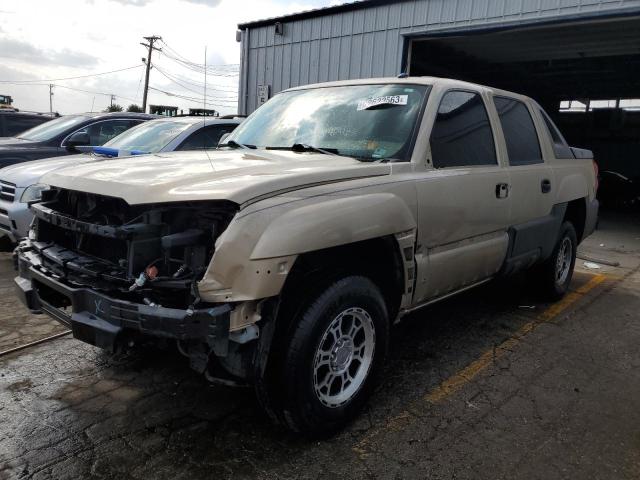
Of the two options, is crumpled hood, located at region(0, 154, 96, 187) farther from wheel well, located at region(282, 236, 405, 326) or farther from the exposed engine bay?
wheel well, located at region(282, 236, 405, 326)

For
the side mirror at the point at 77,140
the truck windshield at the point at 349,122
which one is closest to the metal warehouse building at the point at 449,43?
the side mirror at the point at 77,140

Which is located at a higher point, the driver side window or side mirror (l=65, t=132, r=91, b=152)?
the driver side window

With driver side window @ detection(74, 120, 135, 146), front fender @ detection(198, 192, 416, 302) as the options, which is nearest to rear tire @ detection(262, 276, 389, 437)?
front fender @ detection(198, 192, 416, 302)

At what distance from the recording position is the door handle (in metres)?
3.94

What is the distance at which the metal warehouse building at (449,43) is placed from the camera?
9.35m

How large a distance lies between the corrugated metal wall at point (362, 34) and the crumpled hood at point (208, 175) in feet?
25.0

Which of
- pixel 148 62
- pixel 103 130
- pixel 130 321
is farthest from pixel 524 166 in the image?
pixel 148 62

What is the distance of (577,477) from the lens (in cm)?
258

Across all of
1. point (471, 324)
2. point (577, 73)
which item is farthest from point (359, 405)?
point (577, 73)

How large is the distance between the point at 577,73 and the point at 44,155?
1587cm

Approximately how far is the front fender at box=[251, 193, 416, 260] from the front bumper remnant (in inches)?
13.3

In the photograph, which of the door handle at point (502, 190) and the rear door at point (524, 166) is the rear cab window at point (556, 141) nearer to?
the rear door at point (524, 166)

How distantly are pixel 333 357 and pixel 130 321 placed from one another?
1.07 m

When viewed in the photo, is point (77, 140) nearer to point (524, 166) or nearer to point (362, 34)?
point (524, 166)
